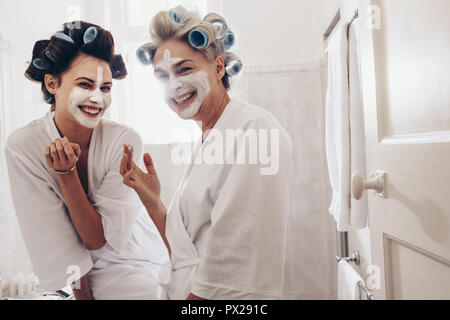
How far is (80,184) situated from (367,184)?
2.45ft

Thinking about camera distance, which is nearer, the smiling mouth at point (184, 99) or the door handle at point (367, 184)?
the door handle at point (367, 184)

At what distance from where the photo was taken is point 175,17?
87 cm

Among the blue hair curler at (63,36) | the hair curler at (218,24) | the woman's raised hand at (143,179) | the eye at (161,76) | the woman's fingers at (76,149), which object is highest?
the hair curler at (218,24)

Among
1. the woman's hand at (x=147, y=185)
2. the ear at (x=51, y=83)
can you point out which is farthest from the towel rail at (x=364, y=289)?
the ear at (x=51, y=83)

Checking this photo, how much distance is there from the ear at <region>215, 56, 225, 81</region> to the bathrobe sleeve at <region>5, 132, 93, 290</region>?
54 cm

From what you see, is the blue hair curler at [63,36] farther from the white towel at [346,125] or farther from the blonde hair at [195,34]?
the white towel at [346,125]

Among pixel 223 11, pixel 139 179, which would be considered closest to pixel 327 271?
pixel 139 179

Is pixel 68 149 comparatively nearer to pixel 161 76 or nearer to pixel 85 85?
pixel 85 85

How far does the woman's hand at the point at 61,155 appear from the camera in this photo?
0.90m

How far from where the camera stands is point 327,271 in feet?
3.06

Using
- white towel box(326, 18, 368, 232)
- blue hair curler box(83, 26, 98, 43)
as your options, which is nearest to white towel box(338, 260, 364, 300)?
white towel box(326, 18, 368, 232)

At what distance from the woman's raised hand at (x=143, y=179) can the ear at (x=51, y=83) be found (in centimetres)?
25

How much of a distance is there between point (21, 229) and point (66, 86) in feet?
1.41
